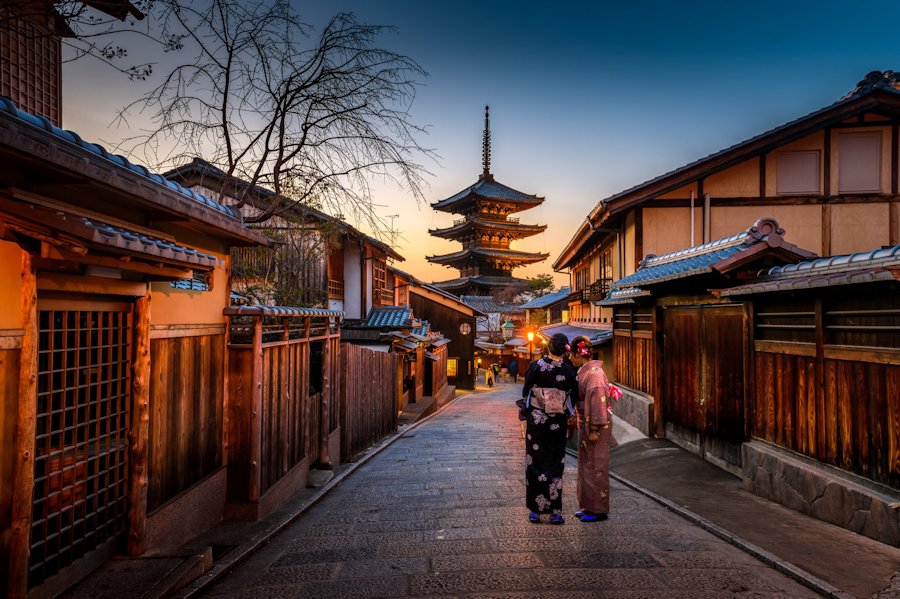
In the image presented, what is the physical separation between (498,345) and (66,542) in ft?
130

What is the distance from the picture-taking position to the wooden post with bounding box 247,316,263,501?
5668 millimetres

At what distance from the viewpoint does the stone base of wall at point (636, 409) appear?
34.2 ft

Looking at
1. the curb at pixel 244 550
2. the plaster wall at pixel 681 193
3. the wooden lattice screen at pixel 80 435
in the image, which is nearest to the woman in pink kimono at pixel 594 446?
the curb at pixel 244 550

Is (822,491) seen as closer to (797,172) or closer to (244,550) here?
(244,550)

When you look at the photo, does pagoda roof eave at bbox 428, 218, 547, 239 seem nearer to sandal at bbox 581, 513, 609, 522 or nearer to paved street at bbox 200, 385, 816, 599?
paved street at bbox 200, 385, 816, 599

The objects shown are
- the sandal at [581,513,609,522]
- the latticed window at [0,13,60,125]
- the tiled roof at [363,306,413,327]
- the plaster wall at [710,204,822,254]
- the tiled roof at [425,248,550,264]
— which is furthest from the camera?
the tiled roof at [425,248,550,264]

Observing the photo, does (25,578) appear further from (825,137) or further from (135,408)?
(825,137)

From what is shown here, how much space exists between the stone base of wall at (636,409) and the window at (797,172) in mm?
6914

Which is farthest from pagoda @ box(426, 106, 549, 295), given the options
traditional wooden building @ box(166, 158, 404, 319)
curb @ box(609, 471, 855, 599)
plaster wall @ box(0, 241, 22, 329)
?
Answer: plaster wall @ box(0, 241, 22, 329)

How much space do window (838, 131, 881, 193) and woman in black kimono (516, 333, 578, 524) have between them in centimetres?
1233

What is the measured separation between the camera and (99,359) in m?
3.90

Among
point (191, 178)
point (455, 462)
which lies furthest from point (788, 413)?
point (191, 178)

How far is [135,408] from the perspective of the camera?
4.21 m

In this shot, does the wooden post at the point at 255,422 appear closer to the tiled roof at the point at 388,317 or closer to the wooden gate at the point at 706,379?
the wooden gate at the point at 706,379
